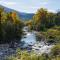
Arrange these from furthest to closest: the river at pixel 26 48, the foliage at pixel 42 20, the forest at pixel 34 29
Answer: the foliage at pixel 42 20 → the river at pixel 26 48 → the forest at pixel 34 29

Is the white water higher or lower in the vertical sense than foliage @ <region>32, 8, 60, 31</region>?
lower

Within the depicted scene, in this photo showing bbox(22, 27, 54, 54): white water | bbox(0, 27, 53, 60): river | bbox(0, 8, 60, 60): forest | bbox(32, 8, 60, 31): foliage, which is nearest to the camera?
bbox(0, 8, 60, 60): forest

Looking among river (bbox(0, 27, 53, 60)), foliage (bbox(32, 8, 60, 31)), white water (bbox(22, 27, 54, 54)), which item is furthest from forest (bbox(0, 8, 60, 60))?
river (bbox(0, 27, 53, 60))

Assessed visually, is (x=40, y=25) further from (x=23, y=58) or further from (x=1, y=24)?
(x=23, y=58)

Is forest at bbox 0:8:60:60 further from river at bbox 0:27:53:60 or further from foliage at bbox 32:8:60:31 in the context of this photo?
river at bbox 0:27:53:60

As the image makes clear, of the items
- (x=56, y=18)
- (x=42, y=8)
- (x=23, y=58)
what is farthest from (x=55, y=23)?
(x=23, y=58)

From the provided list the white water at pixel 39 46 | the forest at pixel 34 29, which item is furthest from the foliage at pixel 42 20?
the white water at pixel 39 46

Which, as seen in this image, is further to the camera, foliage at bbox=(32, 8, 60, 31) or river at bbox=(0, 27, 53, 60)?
foliage at bbox=(32, 8, 60, 31)

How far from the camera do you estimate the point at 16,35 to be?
53844mm

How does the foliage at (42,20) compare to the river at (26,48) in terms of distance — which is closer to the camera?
the river at (26,48)

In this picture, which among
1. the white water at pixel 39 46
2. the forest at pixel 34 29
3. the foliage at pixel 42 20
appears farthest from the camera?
the foliage at pixel 42 20

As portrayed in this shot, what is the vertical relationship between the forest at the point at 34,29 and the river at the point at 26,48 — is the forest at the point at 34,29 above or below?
above

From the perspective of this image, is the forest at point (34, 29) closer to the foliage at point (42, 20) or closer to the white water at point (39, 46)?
the foliage at point (42, 20)

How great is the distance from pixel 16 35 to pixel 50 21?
38722mm
